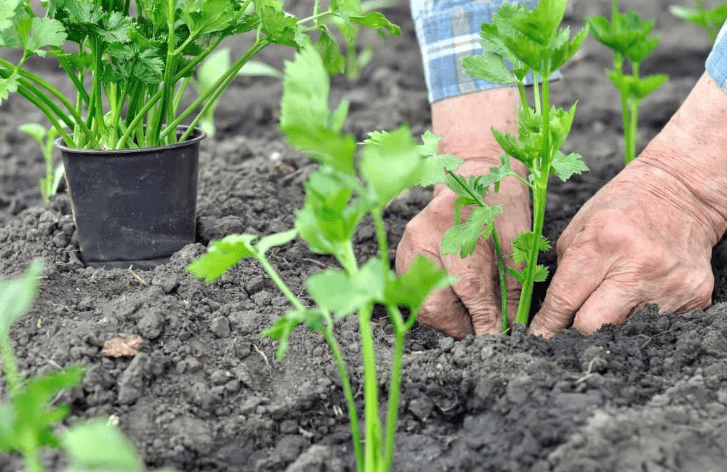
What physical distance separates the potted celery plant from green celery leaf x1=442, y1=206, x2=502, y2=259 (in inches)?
19.5

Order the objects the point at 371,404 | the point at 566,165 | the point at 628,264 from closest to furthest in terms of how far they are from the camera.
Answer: the point at 371,404, the point at 566,165, the point at 628,264

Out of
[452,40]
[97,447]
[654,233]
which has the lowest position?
[654,233]

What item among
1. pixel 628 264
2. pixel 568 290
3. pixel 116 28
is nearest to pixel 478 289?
pixel 568 290

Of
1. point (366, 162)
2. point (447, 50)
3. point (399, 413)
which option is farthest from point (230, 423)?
point (447, 50)

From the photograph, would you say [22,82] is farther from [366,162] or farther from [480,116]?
[480,116]

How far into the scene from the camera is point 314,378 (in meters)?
1.48

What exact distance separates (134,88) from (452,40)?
2.97ft

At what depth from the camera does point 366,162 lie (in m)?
0.94

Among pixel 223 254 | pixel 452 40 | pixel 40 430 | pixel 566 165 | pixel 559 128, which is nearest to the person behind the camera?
pixel 40 430

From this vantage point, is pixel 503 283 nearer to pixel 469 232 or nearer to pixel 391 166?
pixel 469 232

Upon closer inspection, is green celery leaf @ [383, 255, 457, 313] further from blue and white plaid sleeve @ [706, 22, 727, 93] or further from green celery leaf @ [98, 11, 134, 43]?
blue and white plaid sleeve @ [706, 22, 727, 93]

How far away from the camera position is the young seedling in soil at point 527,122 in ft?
4.17

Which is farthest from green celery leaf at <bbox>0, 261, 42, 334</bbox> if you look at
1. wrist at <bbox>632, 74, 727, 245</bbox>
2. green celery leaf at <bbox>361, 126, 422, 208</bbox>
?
wrist at <bbox>632, 74, 727, 245</bbox>

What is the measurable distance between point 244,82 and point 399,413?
323cm
